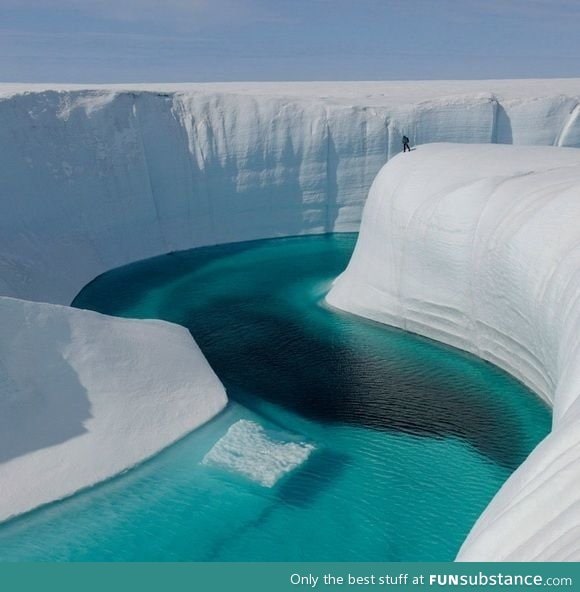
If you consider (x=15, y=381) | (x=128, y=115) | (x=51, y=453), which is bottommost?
(x=51, y=453)

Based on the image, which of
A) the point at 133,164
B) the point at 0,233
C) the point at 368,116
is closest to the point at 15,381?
the point at 0,233

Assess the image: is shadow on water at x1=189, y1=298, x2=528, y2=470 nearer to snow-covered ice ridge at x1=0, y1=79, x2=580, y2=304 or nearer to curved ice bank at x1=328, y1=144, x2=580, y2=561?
curved ice bank at x1=328, y1=144, x2=580, y2=561

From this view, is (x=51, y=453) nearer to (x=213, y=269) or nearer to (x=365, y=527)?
(x=365, y=527)

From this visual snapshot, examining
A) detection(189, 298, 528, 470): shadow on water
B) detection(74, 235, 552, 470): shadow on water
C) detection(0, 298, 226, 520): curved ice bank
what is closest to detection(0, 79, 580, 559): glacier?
detection(0, 298, 226, 520): curved ice bank

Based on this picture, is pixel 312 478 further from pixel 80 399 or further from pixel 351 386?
pixel 80 399

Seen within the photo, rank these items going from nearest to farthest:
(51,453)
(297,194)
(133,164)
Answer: (51,453) < (133,164) < (297,194)

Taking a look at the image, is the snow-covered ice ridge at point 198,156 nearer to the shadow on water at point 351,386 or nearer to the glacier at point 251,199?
the glacier at point 251,199

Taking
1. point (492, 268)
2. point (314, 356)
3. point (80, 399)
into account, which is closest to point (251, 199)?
point (314, 356)
